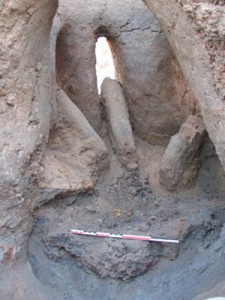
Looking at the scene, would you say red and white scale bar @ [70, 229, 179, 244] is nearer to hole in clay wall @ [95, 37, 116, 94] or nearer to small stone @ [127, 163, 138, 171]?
small stone @ [127, 163, 138, 171]

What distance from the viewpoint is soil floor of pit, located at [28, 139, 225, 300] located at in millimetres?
2449

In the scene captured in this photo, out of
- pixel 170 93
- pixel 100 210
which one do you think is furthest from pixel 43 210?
pixel 170 93

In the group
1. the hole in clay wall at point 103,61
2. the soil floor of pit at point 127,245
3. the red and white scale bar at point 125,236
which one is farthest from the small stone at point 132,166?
the hole in clay wall at point 103,61

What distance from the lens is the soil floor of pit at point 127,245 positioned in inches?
96.4

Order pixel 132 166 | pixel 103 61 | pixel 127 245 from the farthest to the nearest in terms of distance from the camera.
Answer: pixel 103 61, pixel 132 166, pixel 127 245

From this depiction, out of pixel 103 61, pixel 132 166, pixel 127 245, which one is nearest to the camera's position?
pixel 127 245

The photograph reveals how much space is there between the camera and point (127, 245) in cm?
251

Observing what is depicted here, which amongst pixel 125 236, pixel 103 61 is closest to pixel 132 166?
pixel 125 236

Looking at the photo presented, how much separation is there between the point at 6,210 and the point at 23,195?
Answer: 4.0 inches

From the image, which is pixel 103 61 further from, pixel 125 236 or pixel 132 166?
pixel 125 236

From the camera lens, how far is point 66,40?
10.2 ft

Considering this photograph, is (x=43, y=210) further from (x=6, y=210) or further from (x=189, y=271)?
(x=189, y=271)

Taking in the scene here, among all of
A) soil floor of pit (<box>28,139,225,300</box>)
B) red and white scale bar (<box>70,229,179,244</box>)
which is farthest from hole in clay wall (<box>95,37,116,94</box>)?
red and white scale bar (<box>70,229,179,244</box>)

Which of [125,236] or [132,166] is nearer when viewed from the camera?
[125,236]
